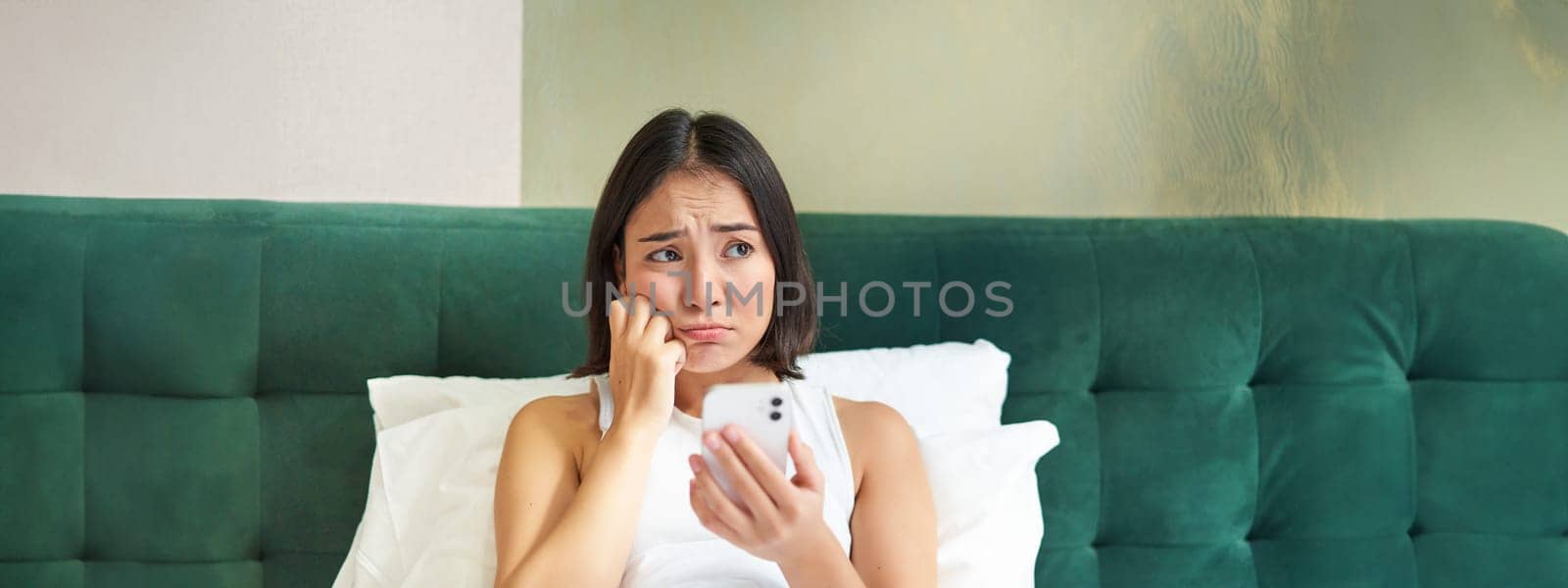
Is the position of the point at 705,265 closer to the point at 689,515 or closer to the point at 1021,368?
the point at 689,515

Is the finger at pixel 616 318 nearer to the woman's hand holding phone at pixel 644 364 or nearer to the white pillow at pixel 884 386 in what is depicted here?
the woman's hand holding phone at pixel 644 364

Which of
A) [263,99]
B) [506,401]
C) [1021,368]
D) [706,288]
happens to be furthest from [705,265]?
[263,99]

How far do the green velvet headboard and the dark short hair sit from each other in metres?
0.30

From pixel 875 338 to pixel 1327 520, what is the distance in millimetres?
724

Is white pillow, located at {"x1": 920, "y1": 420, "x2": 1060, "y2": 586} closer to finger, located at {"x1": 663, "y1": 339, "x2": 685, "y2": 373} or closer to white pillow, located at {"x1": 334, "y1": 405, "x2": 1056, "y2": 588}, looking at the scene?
white pillow, located at {"x1": 334, "y1": 405, "x2": 1056, "y2": 588}

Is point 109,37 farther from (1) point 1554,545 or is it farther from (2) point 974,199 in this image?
(1) point 1554,545

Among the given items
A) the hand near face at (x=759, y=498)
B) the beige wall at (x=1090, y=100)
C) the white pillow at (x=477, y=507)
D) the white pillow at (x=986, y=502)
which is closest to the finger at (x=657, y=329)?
the hand near face at (x=759, y=498)

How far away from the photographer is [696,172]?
50.8 inches

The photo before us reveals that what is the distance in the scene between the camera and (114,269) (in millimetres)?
1561

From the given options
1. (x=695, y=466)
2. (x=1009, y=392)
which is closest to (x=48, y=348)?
(x=695, y=466)

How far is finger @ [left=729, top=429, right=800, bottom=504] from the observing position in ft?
3.34

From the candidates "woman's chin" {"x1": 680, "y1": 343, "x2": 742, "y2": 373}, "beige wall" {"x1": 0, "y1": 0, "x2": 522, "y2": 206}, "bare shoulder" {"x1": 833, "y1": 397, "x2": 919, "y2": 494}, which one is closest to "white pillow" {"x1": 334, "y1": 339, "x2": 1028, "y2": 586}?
"bare shoulder" {"x1": 833, "y1": 397, "x2": 919, "y2": 494}

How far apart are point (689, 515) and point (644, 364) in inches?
7.5

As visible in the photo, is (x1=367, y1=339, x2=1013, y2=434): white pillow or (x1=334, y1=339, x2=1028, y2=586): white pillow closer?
(x1=334, y1=339, x2=1028, y2=586): white pillow
